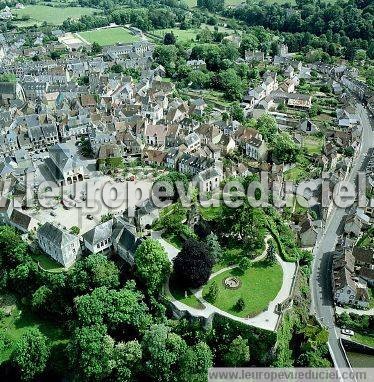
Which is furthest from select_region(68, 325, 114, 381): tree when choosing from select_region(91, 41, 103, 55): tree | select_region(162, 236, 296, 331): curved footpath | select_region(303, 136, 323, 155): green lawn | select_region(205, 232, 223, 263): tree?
select_region(91, 41, 103, 55): tree

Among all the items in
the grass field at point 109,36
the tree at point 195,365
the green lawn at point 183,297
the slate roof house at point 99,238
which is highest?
the slate roof house at point 99,238

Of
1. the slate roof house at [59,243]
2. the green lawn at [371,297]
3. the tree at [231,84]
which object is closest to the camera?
the green lawn at [371,297]

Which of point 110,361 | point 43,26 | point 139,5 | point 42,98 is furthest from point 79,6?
point 110,361

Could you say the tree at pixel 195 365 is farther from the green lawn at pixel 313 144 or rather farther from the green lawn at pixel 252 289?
the green lawn at pixel 313 144

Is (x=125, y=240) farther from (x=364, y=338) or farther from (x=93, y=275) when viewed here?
(x=364, y=338)

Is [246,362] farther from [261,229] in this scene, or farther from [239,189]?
[239,189]

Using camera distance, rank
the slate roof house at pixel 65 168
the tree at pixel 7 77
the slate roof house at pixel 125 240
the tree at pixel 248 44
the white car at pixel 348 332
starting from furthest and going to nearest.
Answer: the tree at pixel 248 44 → the tree at pixel 7 77 → the slate roof house at pixel 65 168 → the slate roof house at pixel 125 240 → the white car at pixel 348 332

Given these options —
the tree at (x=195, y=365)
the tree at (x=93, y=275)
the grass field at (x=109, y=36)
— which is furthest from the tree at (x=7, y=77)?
the tree at (x=195, y=365)
